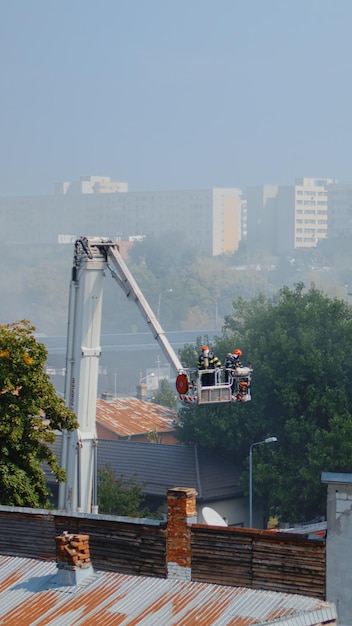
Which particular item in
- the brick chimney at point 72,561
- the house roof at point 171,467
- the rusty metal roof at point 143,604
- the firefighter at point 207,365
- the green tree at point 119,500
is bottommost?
the green tree at point 119,500

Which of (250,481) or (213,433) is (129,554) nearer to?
(250,481)

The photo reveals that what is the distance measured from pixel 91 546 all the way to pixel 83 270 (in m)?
15.9

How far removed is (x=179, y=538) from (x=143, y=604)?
320 centimetres

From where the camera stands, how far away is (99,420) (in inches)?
3017

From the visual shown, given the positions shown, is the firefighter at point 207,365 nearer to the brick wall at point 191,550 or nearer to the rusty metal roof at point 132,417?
the brick wall at point 191,550

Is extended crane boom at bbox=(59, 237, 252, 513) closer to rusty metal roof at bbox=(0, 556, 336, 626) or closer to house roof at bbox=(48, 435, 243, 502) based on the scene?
rusty metal roof at bbox=(0, 556, 336, 626)

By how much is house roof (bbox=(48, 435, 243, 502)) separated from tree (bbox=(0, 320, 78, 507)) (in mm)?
24238

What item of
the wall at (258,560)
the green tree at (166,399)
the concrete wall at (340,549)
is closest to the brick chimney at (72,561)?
the wall at (258,560)

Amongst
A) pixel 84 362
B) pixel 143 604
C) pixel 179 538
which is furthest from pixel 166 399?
pixel 143 604

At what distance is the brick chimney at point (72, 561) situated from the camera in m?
20.2

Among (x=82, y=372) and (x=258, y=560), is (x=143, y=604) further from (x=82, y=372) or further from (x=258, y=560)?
(x=82, y=372)

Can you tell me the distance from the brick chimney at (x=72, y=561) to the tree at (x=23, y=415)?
13327mm

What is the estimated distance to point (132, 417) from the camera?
8112 cm

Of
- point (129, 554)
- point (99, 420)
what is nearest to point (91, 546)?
point (129, 554)
